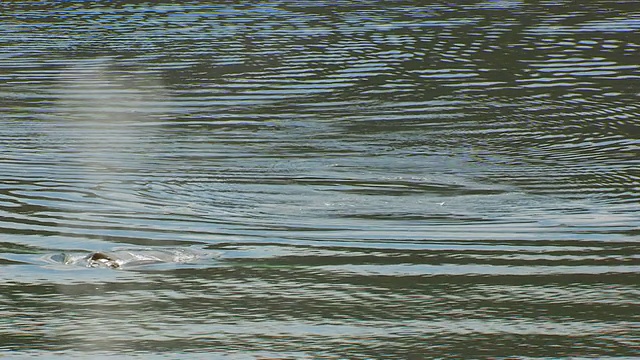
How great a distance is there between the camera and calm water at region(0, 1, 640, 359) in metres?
4.41

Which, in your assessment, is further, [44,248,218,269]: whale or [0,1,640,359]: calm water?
[44,248,218,269]: whale

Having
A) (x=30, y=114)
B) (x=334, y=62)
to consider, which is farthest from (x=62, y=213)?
(x=334, y=62)

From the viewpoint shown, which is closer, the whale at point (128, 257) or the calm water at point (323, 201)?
the calm water at point (323, 201)

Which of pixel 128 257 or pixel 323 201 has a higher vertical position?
pixel 128 257

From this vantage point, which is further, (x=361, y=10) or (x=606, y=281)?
(x=361, y=10)

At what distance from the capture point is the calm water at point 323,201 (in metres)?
4.41

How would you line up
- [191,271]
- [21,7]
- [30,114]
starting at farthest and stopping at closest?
[21,7], [30,114], [191,271]

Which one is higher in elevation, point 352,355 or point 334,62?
point 352,355

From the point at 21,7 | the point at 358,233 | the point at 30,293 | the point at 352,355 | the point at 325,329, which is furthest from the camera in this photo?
the point at 21,7

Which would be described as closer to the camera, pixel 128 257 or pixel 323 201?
pixel 128 257

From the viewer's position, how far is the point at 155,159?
7.83 meters

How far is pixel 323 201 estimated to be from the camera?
6520 millimetres

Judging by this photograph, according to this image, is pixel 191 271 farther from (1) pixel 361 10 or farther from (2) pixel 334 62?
(1) pixel 361 10

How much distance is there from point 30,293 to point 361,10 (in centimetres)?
1415
